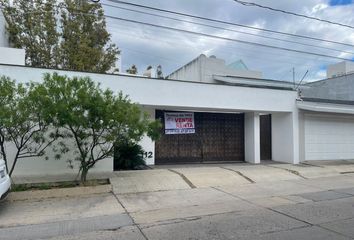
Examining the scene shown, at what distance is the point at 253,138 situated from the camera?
16.8m

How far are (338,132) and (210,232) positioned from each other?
14.7 meters

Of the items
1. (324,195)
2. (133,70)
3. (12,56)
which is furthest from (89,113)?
(133,70)

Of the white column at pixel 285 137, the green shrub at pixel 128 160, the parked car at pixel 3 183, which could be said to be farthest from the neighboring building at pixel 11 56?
the white column at pixel 285 137

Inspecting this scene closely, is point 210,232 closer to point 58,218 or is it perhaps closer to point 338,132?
point 58,218

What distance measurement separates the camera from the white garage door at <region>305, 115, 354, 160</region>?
1756 centimetres

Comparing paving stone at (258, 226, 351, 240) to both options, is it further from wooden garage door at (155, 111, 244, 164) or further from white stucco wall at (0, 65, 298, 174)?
wooden garage door at (155, 111, 244, 164)

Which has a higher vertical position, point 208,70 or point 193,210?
point 208,70

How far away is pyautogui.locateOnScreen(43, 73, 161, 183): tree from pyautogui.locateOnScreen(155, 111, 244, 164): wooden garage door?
17.3 ft

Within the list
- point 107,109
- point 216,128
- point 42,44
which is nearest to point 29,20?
point 42,44

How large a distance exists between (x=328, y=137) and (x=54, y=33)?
1853 centimetres

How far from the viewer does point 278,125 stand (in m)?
17.7

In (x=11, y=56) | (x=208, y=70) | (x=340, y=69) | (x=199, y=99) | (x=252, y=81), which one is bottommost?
(x=199, y=99)

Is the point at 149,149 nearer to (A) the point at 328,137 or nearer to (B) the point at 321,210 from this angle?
(B) the point at 321,210

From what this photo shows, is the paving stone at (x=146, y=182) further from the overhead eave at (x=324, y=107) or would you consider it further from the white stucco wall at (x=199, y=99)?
the overhead eave at (x=324, y=107)
